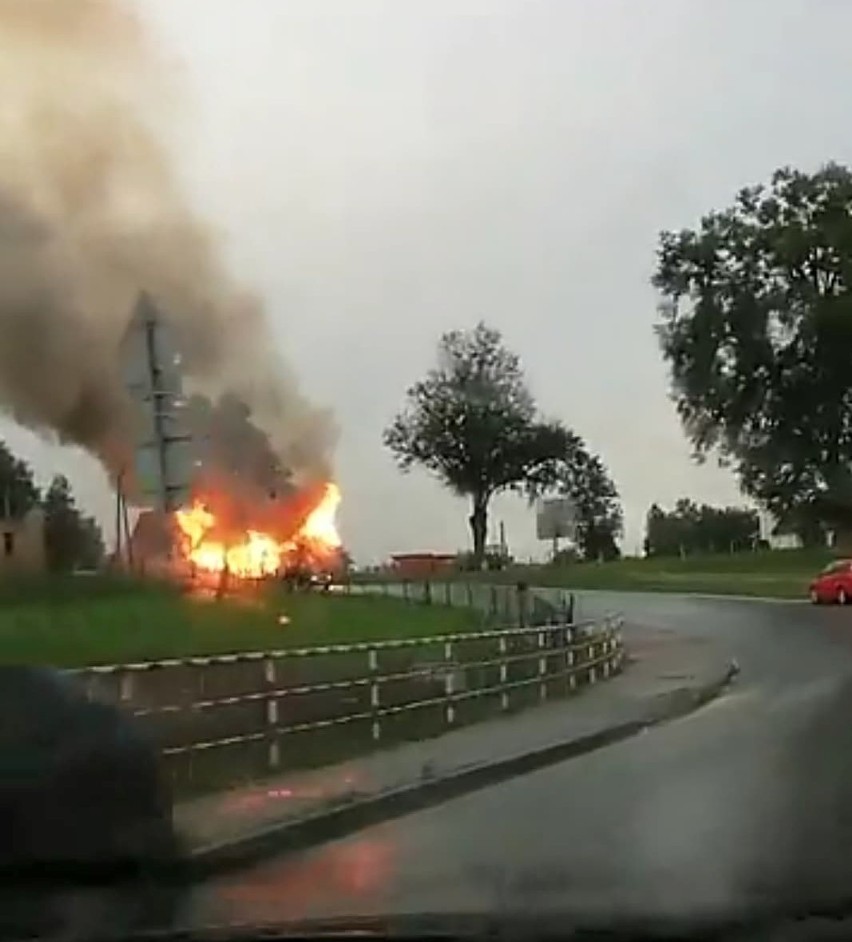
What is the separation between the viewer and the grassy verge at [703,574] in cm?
6419

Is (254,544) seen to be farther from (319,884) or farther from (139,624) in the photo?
(319,884)

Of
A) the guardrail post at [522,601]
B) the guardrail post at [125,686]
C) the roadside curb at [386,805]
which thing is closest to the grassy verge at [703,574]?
the guardrail post at [522,601]

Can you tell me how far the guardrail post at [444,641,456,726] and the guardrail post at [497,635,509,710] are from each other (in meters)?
1.70

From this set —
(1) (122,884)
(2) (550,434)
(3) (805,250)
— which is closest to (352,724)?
(1) (122,884)

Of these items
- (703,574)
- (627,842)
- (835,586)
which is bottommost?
(627,842)

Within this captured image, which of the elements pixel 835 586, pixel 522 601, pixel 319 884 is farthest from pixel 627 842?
pixel 835 586

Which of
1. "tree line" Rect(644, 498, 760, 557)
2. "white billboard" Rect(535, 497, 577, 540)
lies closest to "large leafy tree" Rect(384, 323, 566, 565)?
"white billboard" Rect(535, 497, 577, 540)

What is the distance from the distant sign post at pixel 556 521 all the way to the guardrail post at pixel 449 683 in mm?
34505

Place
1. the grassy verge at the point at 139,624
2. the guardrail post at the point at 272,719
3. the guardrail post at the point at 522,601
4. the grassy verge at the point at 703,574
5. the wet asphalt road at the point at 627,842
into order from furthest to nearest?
the grassy verge at the point at 703,574 < the guardrail post at the point at 522,601 < the guardrail post at the point at 272,719 < the grassy verge at the point at 139,624 < the wet asphalt road at the point at 627,842

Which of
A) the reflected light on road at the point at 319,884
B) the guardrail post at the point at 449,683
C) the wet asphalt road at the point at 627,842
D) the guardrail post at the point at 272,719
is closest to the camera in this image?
the wet asphalt road at the point at 627,842

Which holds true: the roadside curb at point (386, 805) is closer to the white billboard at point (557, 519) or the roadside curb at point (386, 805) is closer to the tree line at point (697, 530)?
the white billboard at point (557, 519)

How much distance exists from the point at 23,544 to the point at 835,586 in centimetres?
4069

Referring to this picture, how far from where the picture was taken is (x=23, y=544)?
58.7ft

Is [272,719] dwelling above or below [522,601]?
below
